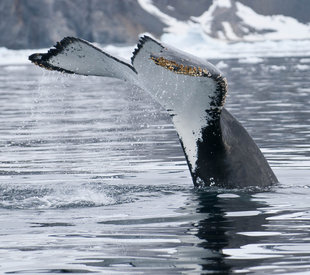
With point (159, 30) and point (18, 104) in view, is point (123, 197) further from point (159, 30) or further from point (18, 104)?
point (159, 30)

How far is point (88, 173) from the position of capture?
356 inches

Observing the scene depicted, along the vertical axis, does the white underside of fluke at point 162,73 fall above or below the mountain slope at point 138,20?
below

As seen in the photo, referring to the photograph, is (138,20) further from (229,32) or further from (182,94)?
(182,94)

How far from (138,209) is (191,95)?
1.08m

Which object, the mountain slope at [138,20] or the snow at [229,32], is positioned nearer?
the mountain slope at [138,20]

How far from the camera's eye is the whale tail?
605cm

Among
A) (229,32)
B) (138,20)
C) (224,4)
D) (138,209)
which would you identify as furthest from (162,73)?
(224,4)

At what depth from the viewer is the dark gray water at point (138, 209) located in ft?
15.7

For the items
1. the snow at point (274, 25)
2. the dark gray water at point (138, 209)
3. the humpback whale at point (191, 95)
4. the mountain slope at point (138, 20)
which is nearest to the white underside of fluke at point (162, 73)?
the humpback whale at point (191, 95)

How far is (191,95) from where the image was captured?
19.5ft

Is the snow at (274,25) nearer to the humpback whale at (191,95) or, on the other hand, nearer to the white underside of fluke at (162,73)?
the humpback whale at (191,95)

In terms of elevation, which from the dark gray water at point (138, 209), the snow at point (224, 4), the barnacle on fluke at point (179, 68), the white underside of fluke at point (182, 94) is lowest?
the dark gray water at point (138, 209)

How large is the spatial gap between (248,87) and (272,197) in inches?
780

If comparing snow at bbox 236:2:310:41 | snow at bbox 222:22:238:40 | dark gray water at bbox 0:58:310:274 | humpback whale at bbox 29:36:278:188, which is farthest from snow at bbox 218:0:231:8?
humpback whale at bbox 29:36:278:188
